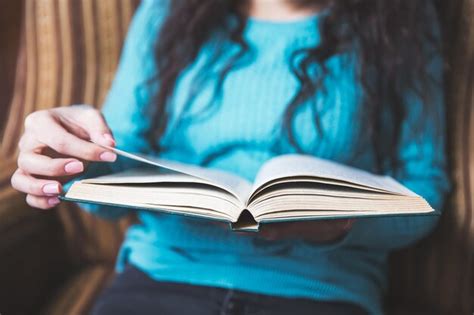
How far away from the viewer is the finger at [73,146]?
0.53 meters

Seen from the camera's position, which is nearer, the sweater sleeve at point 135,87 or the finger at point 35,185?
the finger at point 35,185

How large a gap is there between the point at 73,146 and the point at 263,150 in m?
0.34

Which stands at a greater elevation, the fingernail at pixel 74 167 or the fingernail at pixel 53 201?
the fingernail at pixel 74 167

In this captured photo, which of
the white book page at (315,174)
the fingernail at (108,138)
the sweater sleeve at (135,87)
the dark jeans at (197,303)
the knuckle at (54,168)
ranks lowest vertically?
the dark jeans at (197,303)

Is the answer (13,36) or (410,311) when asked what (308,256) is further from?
(13,36)

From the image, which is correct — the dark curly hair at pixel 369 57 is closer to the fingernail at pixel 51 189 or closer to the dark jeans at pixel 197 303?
the dark jeans at pixel 197 303

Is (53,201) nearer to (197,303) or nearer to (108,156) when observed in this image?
(108,156)

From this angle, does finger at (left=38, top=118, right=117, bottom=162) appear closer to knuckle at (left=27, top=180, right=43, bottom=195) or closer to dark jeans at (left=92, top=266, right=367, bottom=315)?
knuckle at (left=27, top=180, right=43, bottom=195)

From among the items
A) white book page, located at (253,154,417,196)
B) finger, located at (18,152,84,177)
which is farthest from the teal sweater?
finger, located at (18,152,84,177)

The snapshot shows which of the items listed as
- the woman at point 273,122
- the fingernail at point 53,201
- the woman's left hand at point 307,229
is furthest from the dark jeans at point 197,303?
the fingernail at point 53,201

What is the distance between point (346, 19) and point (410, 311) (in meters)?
0.50

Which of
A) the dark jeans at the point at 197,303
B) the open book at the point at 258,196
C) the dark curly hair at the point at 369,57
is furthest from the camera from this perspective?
the dark curly hair at the point at 369,57

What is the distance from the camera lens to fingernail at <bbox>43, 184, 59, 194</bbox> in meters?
0.53

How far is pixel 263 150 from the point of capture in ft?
2.65
